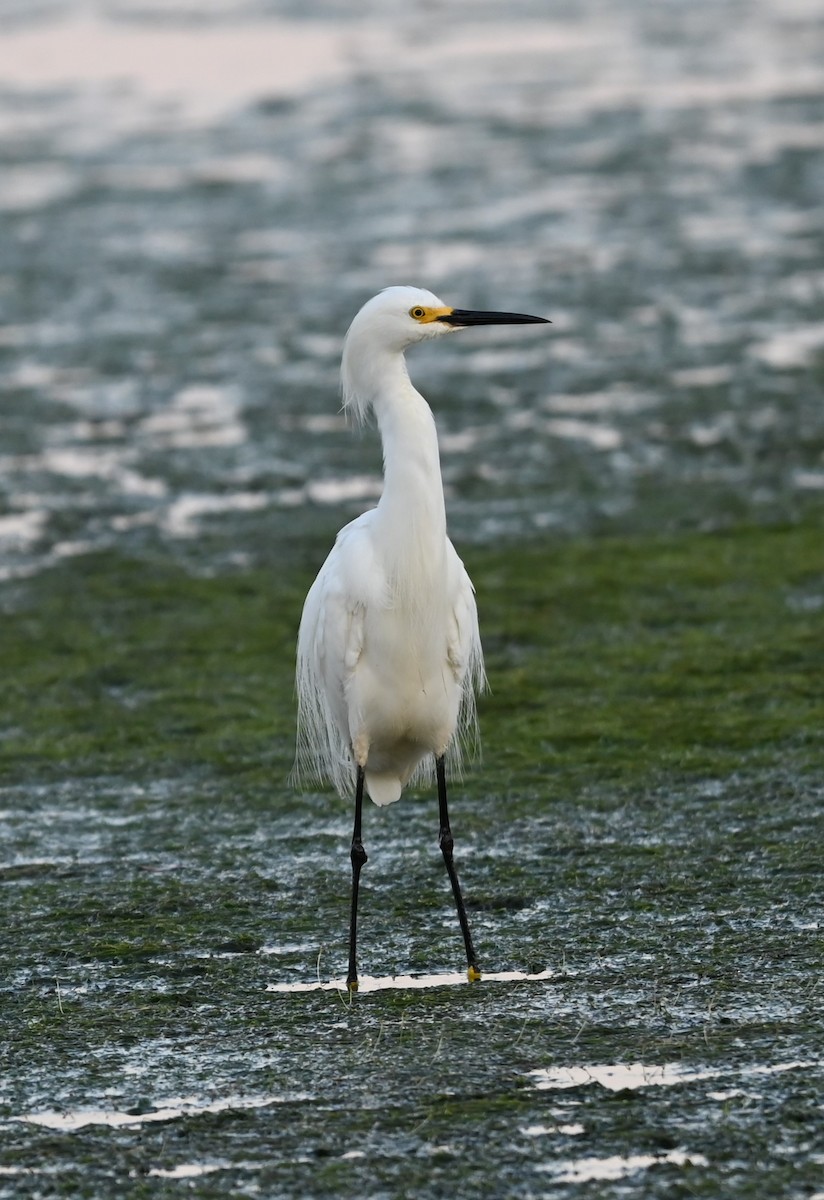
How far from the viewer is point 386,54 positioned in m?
25.3

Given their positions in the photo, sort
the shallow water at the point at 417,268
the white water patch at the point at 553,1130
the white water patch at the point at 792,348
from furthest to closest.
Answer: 1. the white water patch at the point at 792,348
2. the shallow water at the point at 417,268
3. the white water patch at the point at 553,1130

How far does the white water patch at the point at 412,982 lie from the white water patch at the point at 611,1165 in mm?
1147

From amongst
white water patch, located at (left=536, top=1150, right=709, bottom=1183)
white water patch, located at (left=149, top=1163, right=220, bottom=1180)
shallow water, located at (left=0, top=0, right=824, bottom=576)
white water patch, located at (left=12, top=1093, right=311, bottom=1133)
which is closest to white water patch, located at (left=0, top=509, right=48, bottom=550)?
shallow water, located at (left=0, top=0, right=824, bottom=576)

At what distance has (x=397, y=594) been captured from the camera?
536cm

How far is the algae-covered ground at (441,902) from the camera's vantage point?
413cm

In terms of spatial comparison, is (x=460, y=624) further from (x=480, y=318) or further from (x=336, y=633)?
(x=480, y=318)

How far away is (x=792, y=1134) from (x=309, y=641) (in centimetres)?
215

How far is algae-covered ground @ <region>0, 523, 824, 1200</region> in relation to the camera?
4129 millimetres

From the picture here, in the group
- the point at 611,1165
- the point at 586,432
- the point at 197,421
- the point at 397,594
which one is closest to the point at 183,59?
the point at 197,421

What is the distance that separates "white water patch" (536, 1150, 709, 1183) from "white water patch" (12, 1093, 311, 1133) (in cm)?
66

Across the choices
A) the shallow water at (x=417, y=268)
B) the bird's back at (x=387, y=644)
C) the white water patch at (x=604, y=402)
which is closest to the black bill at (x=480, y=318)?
the bird's back at (x=387, y=644)

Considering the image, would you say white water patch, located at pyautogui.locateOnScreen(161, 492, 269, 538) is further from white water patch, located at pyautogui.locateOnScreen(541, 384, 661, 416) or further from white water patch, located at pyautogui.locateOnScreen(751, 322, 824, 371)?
white water patch, located at pyautogui.locateOnScreen(751, 322, 824, 371)

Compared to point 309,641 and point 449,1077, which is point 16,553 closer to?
point 309,641

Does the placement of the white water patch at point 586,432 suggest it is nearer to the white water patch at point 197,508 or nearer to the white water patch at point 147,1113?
the white water patch at point 197,508
